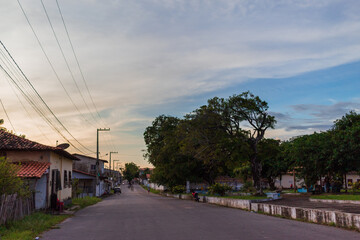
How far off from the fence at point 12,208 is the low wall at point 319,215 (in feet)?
41.4

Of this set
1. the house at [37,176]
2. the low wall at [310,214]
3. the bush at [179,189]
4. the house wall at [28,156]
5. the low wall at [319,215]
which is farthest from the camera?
the bush at [179,189]

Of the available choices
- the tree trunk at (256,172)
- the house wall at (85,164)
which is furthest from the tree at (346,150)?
the house wall at (85,164)

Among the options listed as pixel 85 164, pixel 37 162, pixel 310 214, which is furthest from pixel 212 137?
pixel 85 164

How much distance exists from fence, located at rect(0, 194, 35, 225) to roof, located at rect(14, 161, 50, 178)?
3.71 metres

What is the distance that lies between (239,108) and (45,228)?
61.0 ft

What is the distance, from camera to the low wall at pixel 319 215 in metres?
12.8

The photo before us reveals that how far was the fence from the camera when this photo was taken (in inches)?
545

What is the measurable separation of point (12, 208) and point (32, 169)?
26.5 feet

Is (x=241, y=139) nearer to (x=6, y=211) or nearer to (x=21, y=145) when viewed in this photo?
(x=21, y=145)

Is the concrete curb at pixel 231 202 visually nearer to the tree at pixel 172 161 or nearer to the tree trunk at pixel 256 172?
the tree trunk at pixel 256 172

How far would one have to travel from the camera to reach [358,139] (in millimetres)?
30109

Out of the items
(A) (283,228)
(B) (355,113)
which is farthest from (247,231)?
(B) (355,113)

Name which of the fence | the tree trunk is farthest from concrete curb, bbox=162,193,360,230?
the fence

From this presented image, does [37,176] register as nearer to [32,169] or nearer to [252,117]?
[32,169]
